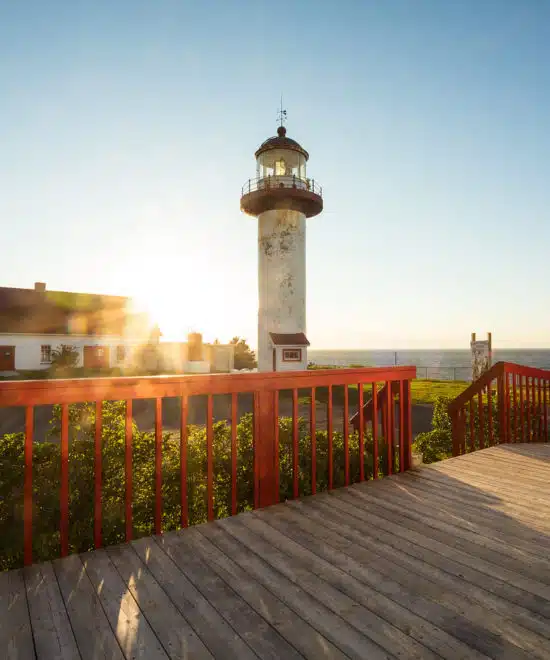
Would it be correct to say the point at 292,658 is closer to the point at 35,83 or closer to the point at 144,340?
the point at 35,83

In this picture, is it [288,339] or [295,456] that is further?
[288,339]

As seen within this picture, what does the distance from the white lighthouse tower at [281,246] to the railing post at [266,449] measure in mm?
15543

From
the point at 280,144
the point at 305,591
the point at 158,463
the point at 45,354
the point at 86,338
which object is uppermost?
the point at 280,144

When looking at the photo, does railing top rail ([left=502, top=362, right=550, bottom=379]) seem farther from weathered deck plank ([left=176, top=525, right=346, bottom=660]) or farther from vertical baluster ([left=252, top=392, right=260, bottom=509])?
weathered deck plank ([left=176, top=525, right=346, bottom=660])

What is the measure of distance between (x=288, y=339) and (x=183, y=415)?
16294 mm

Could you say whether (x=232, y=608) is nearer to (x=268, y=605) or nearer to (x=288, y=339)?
(x=268, y=605)

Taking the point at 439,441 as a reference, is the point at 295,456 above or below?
above

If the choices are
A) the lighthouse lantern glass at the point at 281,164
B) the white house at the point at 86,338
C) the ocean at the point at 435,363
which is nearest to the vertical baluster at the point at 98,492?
the ocean at the point at 435,363

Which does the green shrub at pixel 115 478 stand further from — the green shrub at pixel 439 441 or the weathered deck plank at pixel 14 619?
the green shrub at pixel 439 441

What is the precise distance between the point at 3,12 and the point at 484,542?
8.26 meters

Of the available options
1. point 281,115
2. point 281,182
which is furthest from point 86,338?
point 281,115

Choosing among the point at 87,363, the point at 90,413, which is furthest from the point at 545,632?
the point at 87,363

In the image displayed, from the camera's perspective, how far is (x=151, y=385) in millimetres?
2324

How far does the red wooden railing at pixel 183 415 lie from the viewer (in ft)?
6.57
